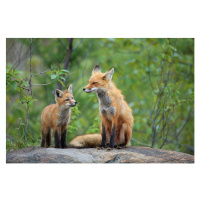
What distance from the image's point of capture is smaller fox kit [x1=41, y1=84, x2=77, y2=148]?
4.70m

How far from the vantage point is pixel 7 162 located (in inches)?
175

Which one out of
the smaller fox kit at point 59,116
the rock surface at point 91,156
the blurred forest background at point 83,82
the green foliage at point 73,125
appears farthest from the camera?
the green foliage at point 73,125

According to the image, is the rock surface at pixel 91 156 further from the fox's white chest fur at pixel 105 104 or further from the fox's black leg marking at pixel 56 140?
the fox's white chest fur at pixel 105 104

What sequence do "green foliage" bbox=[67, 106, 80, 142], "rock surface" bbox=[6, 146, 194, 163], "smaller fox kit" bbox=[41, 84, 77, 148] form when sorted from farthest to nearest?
"green foliage" bbox=[67, 106, 80, 142], "smaller fox kit" bbox=[41, 84, 77, 148], "rock surface" bbox=[6, 146, 194, 163]

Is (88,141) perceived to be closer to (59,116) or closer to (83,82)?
(59,116)

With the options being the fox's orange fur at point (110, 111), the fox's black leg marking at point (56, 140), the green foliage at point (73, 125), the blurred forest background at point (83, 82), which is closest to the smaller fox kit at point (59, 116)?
the fox's black leg marking at point (56, 140)

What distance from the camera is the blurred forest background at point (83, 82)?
201 inches

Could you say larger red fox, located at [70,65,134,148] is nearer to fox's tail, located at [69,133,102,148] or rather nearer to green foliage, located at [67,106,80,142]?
fox's tail, located at [69,133,102,148]

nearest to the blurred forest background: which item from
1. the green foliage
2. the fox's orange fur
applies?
the green foliage

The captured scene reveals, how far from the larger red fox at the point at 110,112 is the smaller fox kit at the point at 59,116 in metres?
0.33

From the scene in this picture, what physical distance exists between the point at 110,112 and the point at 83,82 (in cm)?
157

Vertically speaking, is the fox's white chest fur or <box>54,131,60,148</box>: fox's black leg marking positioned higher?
the fox's white chest fur

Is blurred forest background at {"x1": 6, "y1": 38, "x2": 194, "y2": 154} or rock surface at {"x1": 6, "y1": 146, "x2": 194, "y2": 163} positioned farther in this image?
blurred forest background at {"x1": 6, "y1": 38, "x2": 194, "y2": 154}

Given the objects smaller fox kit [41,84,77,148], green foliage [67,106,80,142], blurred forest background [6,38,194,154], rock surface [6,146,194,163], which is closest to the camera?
rock surface [6,146,194,163]
